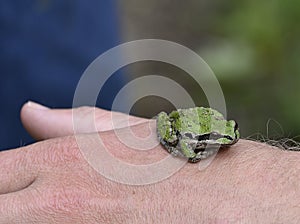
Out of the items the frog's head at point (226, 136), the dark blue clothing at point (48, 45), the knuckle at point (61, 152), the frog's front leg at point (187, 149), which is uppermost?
the dark blue clothing at point (48, 45)

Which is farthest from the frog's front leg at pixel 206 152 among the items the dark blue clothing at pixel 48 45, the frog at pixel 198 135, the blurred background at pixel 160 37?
the dark blue clothing at pixel 48 45

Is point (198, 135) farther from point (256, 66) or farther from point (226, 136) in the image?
point (256, 66)

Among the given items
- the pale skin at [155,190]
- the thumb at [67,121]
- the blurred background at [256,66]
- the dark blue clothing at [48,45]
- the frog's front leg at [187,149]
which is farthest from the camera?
the blurred background at [256,66]

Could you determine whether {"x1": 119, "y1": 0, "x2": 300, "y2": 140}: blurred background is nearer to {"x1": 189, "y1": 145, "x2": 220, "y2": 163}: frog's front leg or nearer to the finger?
{"x1": 189, "y1": 145, "x2": 220, "y2": 163}: frog's front leg

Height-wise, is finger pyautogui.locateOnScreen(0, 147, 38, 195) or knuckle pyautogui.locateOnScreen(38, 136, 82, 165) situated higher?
knuckle pyautogui.locateOnScreen(38, 136, 82, 165)

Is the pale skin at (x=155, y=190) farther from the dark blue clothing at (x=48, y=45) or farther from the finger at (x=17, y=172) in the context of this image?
the dark blue clothing at (x=48, y=45)

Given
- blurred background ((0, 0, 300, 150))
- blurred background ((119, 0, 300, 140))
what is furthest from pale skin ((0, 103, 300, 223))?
blurred background ((119, 0, 300, 140))
